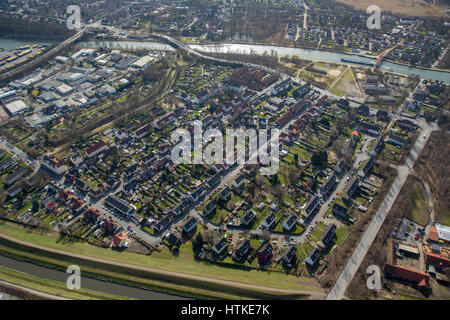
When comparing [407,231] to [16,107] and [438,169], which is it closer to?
[438,169]

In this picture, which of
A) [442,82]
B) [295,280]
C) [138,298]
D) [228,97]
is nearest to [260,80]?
[228,97]

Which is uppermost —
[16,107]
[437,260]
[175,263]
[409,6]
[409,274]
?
[409,6]

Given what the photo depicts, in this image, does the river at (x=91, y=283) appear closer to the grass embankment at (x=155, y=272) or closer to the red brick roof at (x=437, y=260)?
the grass embankment at (x=155, y=272)

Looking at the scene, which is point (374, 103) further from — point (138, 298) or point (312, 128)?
point (138, 298)

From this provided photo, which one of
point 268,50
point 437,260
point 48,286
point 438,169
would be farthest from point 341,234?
point 268,50
